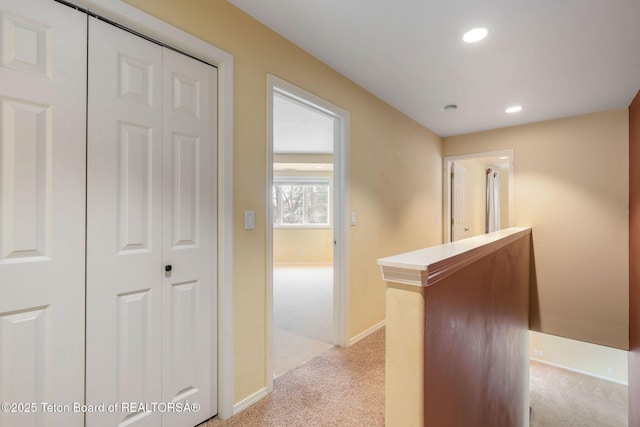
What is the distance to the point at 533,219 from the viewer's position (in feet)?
12.6

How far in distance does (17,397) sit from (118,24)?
1540mm

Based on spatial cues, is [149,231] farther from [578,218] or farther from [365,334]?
[578,218]

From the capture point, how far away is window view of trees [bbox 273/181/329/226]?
278 inches

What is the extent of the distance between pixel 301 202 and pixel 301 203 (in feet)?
0.08

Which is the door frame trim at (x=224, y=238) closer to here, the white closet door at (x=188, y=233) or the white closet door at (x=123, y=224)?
the white closet door at (x=188, y=233)

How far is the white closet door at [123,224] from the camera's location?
123 cm

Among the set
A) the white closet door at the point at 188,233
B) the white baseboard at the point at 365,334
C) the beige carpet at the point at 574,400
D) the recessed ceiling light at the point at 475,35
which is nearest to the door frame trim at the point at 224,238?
the white closet door at the point at 188,233

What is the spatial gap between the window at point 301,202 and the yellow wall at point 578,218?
412 cm

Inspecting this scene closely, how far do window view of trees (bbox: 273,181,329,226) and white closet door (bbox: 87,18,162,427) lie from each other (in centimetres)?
562

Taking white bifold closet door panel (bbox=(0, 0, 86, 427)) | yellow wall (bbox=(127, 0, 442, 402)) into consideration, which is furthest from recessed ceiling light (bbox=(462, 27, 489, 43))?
white bifold closet door panel (bbox=(0, 0, 86, 427))

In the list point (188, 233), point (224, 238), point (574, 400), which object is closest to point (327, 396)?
point (224, 238)

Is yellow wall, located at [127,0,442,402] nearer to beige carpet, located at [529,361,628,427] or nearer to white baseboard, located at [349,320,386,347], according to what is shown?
white baseboard, located at [349,320,386,347]

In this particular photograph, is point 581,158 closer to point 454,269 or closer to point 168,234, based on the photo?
point 454,269

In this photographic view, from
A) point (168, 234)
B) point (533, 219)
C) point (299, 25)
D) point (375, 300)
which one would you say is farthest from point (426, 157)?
point (168, 234)
